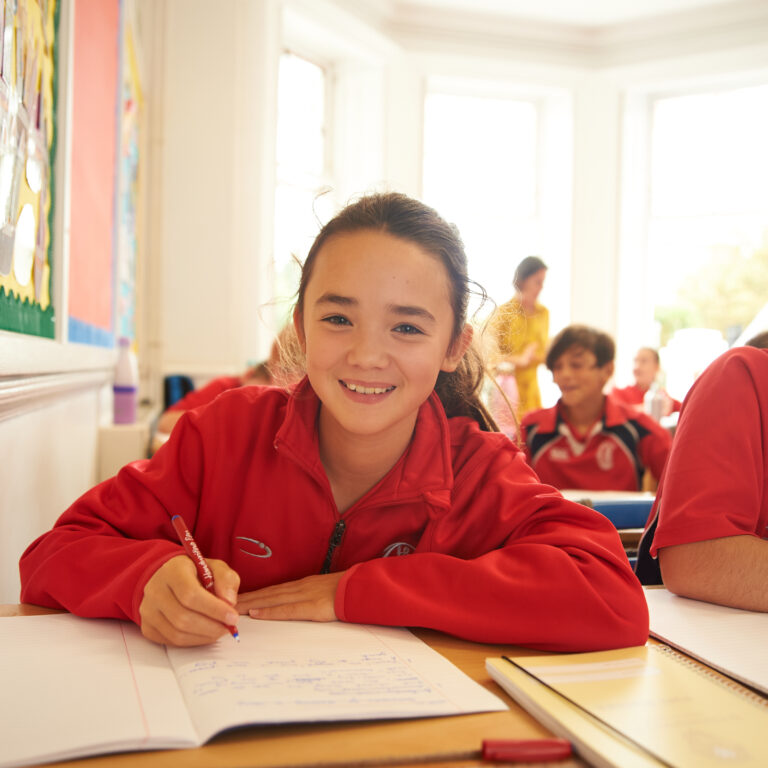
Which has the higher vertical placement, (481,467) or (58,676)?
(481,467)

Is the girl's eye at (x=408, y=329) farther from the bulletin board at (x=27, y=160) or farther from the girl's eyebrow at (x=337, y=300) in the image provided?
the bulletin board at (x=27, y=160)

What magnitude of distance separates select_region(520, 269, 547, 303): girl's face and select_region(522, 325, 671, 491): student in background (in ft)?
5.36

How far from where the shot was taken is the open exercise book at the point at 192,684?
1.81 ft

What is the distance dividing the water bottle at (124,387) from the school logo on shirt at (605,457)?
1.67 metres

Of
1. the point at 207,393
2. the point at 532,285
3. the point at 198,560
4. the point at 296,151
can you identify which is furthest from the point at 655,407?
the point at 198,560

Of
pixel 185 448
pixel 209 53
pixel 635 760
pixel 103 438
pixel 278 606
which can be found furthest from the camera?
pixel 209 53

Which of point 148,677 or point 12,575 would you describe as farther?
point 12,575

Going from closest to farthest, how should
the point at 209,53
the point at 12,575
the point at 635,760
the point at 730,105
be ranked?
1. the point at 635,760
2. the point at 12,575
3. the point at 209,53
4. the point at 730,105

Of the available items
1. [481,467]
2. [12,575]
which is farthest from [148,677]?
[12,575]

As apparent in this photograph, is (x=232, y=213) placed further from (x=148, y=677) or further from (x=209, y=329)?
(x=148, y=677)

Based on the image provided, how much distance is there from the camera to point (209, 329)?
188 inches

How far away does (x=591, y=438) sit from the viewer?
2.79m

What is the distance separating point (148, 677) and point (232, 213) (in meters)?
4.41

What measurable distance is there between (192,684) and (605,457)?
2.33m
